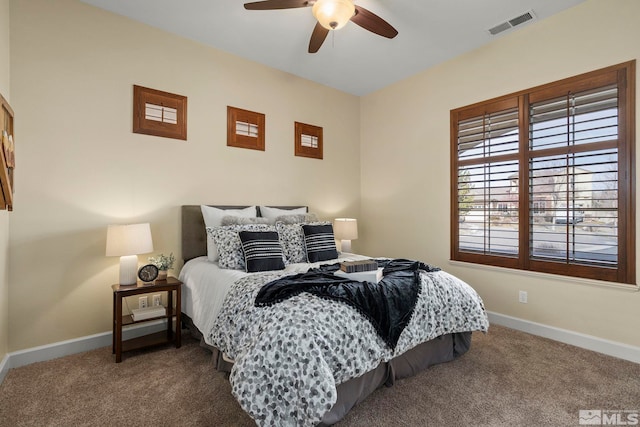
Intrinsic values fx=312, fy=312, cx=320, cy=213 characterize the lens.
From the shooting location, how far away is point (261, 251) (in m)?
2.75

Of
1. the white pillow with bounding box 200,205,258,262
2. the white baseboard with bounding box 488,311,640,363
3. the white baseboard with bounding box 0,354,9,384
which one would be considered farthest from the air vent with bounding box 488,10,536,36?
the white baseboard with bounding box 0,354,9,384

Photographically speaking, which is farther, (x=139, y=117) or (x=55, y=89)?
(x=139, y=117)

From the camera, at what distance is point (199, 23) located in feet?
9.94

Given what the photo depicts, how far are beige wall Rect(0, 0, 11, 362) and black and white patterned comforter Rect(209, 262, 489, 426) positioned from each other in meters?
1.60

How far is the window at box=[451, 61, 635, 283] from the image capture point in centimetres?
Answer: 262

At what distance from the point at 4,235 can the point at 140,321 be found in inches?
46.0

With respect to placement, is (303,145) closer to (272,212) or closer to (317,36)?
(272,212)

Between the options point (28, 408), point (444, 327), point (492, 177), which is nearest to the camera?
point (28, 408)

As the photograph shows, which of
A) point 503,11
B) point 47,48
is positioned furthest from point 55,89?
point 503,11

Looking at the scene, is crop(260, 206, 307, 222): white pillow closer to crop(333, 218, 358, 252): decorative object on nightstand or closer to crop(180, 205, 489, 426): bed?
crop(333, 218, 358, 252): decorative object on nightstand

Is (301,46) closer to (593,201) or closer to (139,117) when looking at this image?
(139,117)

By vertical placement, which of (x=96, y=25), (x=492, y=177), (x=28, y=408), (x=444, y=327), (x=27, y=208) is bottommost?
(x=28, y=408)

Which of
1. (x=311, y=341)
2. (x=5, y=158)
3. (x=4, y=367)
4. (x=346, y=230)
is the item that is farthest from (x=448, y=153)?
(x=4, y=367)

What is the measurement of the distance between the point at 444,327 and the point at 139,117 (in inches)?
129
